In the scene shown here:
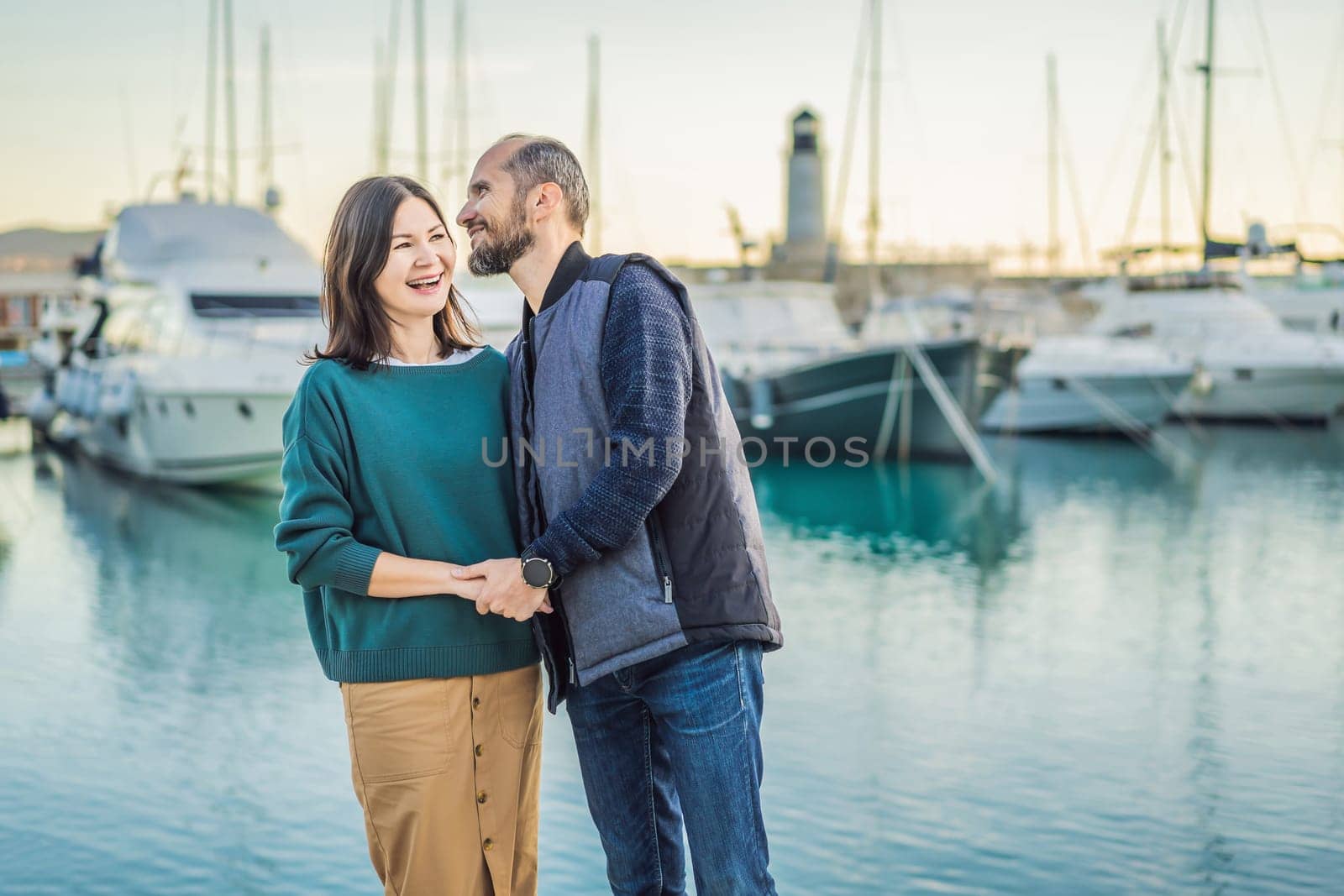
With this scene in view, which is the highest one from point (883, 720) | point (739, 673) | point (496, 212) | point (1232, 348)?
point (496, 212)

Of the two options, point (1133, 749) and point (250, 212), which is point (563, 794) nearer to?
point (1133, 749)

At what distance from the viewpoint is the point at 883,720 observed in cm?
579

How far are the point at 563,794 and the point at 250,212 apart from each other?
643 inches

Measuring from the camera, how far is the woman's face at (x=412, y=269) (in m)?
2.31

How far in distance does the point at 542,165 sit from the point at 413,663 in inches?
36.0

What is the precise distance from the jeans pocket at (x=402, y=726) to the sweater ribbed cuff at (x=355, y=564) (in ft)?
0.65

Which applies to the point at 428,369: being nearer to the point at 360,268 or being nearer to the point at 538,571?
the point at 360,268

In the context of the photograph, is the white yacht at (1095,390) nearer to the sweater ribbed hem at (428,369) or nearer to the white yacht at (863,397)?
the white yacht at (863,397)

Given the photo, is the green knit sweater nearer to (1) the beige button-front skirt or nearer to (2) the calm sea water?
(1) the beige button-front skirt

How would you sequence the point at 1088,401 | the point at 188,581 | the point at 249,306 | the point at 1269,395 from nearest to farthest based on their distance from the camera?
the point at 188,581
the point at 249,306
the point at 1088,401
the point at 1269,395

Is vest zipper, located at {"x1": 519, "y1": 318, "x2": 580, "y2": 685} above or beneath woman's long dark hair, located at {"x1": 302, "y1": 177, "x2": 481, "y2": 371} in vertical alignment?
beneath

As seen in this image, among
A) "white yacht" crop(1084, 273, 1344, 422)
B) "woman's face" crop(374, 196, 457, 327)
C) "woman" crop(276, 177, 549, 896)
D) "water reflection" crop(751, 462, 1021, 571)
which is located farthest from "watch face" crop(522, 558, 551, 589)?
"white yacht" crop(1084, 273, 1344, 422)

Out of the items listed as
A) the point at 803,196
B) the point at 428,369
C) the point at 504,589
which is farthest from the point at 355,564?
the point at 803,196

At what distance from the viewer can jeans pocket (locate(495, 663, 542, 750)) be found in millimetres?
2381
